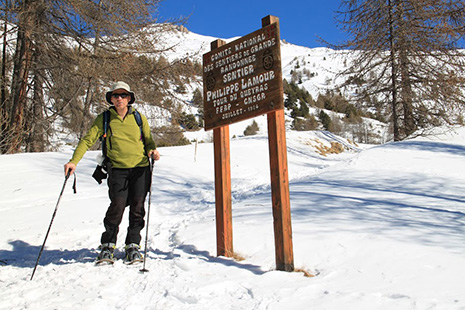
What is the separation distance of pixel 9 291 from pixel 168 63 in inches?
371

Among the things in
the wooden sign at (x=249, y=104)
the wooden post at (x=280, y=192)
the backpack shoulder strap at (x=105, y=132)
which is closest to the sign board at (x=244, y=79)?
the wooden sign at (x=249, y=104)

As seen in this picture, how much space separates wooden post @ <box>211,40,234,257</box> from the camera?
13.2 feet

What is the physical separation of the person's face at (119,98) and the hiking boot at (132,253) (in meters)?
1.45

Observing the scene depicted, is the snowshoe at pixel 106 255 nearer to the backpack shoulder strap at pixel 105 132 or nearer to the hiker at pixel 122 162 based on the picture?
the hiker at pixel 122 162

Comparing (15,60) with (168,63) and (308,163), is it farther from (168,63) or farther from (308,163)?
(308,163)

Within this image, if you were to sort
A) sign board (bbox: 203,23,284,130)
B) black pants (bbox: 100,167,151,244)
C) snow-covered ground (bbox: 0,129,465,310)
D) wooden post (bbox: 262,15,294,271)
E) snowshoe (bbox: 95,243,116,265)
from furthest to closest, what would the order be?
black pants (bbox: 100,167,151,244), snowshoe (bbox: 95,243,116,265), sign board (bbox: 203,23,284,130), wooden post (bbox: 262,15,294,271), snow-covered ground (bbox: 0,129,465,310)

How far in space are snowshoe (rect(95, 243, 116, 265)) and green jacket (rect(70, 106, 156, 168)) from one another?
83 cm

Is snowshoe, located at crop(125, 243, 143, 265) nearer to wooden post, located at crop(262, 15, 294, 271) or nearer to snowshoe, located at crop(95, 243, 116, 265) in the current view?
snowshoe, located at crop(95, 243, 116, 265)

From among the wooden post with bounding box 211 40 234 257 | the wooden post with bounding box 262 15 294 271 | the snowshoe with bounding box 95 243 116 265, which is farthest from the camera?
the wooden post with bounding box 211 40 234 257

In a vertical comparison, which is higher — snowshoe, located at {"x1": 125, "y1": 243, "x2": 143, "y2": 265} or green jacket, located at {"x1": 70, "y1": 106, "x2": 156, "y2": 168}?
green jacket, located at {"x1": 70, "y1": 106, "x2": 156, "y2": 168}

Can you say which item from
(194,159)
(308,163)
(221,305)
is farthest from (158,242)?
(308,163)

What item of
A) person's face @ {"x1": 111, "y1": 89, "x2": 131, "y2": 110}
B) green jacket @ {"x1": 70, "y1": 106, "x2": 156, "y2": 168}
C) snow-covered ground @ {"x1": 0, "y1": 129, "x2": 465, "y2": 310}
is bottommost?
snow-covered ground @ {"x1": 0, "y1": 129, "x2": 465, "y2": 310}

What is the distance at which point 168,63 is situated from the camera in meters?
11.6

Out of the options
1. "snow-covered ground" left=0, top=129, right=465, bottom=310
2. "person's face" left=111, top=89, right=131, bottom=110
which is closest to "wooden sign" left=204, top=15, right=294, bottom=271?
"snow-covered ground" left=0, top=129, right=465, bottom=310
